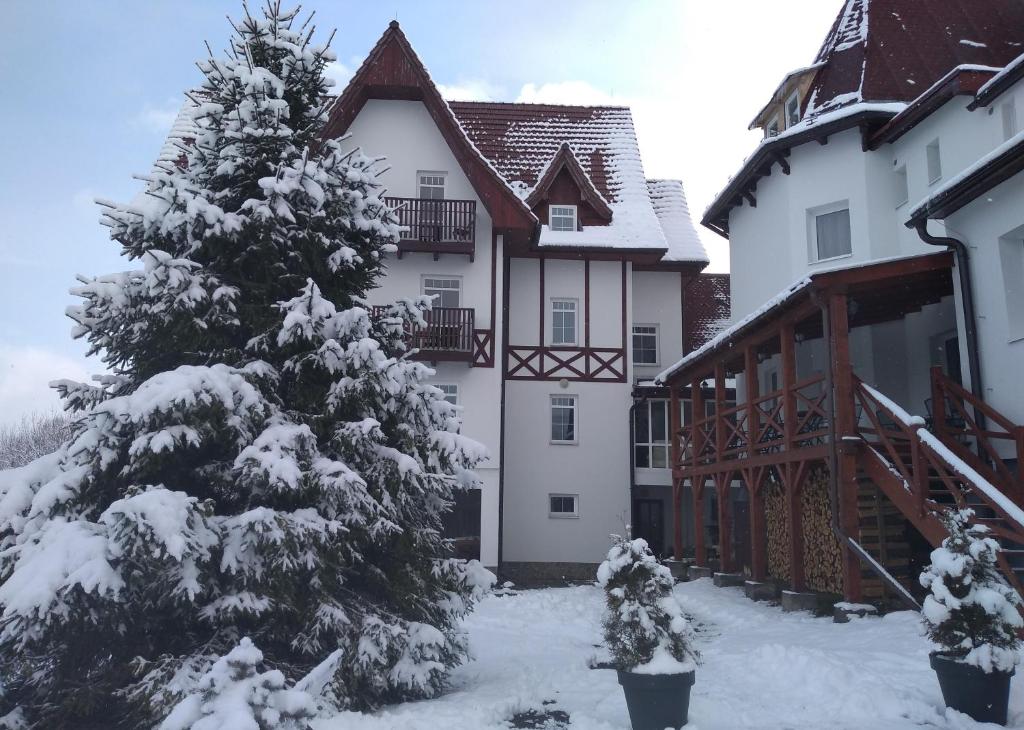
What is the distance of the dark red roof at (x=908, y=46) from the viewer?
1795 centimetres

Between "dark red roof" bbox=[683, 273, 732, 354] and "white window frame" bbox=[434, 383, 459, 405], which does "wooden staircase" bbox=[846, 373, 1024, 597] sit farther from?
"dark red roof" bbox=[683, 273, 732, 354]

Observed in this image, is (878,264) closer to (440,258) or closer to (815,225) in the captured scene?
(815,225)

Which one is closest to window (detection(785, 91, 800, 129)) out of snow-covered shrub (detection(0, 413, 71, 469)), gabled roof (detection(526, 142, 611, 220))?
gabled roof (detection(526, 142, 611, 220))

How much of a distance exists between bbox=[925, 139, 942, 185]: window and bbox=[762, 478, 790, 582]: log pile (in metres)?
6.35

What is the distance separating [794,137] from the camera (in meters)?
18.0

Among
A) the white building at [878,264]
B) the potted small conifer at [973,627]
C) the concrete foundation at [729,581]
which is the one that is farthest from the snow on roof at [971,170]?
the concrete foundation at [729,581]

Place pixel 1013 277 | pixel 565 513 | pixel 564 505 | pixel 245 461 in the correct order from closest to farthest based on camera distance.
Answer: pixel 245 461
pixel 1013 277
pixel 565 513
pixel 564 505

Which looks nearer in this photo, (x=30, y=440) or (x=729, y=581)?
(x=729, y=581)

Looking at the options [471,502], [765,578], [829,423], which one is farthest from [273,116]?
[471,502]

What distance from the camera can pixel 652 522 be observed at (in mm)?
25328

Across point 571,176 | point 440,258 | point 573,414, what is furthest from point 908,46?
point 573,414

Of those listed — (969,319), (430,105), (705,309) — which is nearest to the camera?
(969,319)

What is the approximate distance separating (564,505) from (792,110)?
453 inches

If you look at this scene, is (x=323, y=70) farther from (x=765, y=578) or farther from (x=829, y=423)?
(x=765, y=578)
